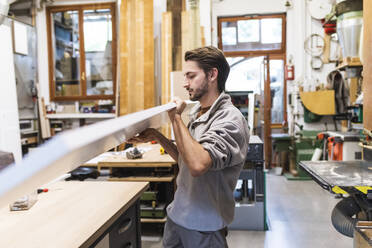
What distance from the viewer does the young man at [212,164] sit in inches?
45.6

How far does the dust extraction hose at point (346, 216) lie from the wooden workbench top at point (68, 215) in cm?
118

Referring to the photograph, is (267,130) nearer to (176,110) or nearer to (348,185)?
(348,185)

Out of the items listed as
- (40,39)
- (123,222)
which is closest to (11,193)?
(123,222)

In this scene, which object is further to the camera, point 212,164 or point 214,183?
point 214,183

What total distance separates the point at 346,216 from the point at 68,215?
157cm

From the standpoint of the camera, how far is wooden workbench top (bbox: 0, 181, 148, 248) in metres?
1.11

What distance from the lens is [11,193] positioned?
0.52 metres

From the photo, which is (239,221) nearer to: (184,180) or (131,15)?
(184,180)

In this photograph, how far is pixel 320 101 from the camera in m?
5.33

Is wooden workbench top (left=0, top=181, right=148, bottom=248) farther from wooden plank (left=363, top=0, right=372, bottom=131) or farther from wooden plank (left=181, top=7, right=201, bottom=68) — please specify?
wooden plank (left=181, top=7, right=201, bottom=68)

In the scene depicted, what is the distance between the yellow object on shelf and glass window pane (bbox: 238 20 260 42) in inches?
66.4

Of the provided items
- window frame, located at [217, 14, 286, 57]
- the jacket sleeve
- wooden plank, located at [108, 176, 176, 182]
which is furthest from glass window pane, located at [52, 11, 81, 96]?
the jacket sleeve

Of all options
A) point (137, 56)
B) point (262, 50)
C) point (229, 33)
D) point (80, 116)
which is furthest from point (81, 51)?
point (262, 50)

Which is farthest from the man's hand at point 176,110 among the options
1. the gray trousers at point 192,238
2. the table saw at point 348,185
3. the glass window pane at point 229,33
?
the glass window pane at point 229,33
